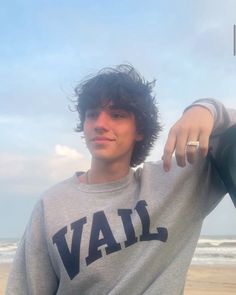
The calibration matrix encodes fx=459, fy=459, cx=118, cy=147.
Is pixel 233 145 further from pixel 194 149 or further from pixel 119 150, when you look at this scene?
pixel 119 150

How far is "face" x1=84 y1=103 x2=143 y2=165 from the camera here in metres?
1.67

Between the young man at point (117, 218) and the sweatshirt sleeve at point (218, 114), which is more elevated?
the sweatshirt sleeve at point (218, 114)

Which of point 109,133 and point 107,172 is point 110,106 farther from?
point 107,172

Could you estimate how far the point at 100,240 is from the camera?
160 centimetres

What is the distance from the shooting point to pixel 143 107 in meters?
1.85

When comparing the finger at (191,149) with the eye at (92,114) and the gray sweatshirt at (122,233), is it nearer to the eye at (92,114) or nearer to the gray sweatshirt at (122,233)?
the gray sweatshirt at (122,233)

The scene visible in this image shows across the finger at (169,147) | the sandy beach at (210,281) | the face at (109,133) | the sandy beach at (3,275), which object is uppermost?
the face at (109,133)

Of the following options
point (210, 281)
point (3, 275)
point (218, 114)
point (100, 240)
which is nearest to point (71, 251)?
point (100, 240)

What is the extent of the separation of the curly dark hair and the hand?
15.2 inches

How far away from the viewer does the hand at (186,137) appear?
4.55 ft

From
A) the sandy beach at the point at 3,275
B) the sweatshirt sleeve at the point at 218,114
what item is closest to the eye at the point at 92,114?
the sweatshirt sleeve at the point at 218,114

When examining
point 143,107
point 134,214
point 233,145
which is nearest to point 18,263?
point 134,214

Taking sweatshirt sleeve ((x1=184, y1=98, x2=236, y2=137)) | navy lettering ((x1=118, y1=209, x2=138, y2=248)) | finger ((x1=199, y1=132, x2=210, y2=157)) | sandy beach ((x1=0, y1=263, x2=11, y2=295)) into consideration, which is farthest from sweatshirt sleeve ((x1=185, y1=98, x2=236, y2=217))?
sandy beach ((x1=0, y1=263, x2=11, y2=295))

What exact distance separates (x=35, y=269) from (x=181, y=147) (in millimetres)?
735
